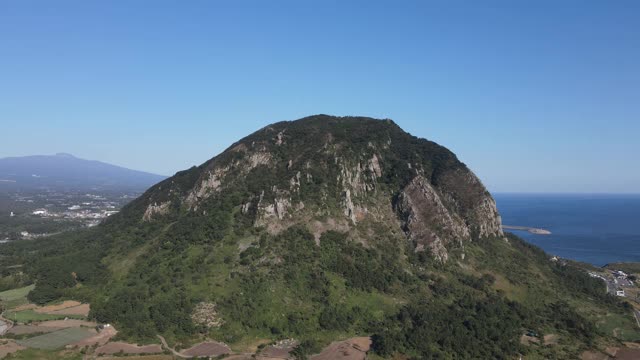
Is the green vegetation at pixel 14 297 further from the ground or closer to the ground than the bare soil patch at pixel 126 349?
further from the ground

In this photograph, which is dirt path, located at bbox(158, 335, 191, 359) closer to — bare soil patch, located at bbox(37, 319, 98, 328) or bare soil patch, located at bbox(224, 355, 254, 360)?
bare soil patch, located at bbox(224, 355, 254, 360)

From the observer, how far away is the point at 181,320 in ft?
305

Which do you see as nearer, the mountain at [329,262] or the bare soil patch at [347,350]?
the bare soil patch at [347,350]

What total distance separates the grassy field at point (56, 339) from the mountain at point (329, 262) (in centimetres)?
676

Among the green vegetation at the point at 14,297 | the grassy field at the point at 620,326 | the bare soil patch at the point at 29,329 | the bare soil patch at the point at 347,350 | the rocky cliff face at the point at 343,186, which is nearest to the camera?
the bare soil patch at the point at 347,350

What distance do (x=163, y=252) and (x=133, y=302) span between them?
19.1 metres

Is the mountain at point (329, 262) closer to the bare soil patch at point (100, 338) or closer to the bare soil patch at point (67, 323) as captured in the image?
the bare soil patch at point (100, 338)

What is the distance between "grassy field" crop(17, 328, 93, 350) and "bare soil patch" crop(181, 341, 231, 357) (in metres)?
20.9

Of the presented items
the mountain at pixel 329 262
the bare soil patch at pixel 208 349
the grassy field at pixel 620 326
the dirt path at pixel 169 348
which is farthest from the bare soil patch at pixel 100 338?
the grassy field at pixel 620 326

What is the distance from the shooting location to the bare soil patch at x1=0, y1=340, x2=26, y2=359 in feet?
263

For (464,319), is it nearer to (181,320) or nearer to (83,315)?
(181,320)

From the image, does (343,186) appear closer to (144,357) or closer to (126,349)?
(144,357)

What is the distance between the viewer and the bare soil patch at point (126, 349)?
83688 millimetres

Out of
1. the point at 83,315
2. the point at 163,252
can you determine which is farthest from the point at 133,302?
the point at 163,252
